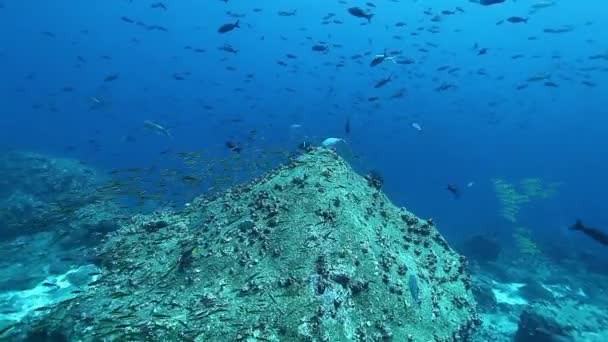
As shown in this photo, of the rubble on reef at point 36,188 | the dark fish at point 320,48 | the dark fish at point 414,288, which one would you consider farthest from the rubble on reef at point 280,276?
the rubble on reef at point 36,188

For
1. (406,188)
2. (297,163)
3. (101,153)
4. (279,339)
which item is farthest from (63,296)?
(101,153)

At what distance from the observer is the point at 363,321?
4.77m

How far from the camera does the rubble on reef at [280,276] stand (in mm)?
4336

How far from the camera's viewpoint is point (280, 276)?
15.7 ft

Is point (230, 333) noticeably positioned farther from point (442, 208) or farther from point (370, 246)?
point (442, 208)

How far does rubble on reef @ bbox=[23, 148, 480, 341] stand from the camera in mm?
4336

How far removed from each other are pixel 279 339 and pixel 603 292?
67.8 feet

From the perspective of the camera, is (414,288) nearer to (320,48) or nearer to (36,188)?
(320,48)

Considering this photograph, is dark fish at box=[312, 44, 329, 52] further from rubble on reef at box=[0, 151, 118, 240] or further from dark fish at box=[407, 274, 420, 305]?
dark fish at box=[407, 274, 420, 305]

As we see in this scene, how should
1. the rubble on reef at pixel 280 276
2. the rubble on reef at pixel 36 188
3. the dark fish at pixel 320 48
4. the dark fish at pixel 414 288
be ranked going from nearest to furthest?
the rubble on reef at pixel 280 276
the dark fish at pixel 414 288
the dark fish at pixel 320 48
the rubble on reef at pixel 36 188

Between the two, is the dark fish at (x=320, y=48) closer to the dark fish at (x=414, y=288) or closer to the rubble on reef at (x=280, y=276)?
the rubble on reef at (x=280, y=276)

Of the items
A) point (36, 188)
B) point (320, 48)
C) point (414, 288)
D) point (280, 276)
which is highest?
point (280, 276)

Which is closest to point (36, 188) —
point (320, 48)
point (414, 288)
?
point (320, 48)

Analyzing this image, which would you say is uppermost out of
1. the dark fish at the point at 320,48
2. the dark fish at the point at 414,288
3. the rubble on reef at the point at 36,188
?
the dark fish at the point at 320,48
